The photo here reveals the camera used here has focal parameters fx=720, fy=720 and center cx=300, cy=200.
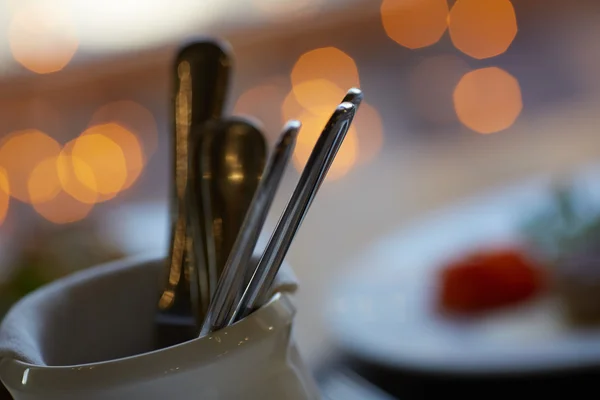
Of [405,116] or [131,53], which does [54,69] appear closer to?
[131,53]

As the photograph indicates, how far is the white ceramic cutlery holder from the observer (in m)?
0.13

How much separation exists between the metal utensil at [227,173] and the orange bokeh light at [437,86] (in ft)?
4.64

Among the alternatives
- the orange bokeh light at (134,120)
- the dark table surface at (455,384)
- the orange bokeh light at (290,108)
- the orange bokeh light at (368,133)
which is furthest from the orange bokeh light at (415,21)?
the dark table surface at (455,384)

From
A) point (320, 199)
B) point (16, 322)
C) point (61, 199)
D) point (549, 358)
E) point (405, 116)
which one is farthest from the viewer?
point (405, 116)

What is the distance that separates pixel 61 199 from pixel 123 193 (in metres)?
0.15

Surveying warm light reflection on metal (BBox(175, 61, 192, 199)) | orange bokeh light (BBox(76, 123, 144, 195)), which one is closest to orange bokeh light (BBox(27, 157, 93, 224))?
orange bokeh light (BBox(76, 123, 144, 195))

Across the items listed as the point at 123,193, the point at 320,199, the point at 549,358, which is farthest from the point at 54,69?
the point at 549,358

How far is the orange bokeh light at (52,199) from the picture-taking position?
49.6 inches

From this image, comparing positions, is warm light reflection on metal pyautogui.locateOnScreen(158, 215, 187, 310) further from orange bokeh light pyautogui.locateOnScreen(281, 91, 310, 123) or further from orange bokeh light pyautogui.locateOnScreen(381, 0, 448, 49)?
orange bokeh light pyautogui.locateOnScreen(381, 0, 448, 49)

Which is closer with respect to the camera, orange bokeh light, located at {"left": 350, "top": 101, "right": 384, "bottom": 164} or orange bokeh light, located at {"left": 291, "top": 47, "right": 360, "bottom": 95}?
orange bokeh light, located at {"left": 350, "top": 101, "right": 384, "bottom": 164}

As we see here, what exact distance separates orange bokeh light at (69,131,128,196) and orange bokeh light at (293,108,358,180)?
390 mm

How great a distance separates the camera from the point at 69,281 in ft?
0.62

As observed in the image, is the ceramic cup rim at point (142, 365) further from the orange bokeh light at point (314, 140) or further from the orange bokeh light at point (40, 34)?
the orange bokeh light at point (40, 34)

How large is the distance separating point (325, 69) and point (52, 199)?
2.50 ft
